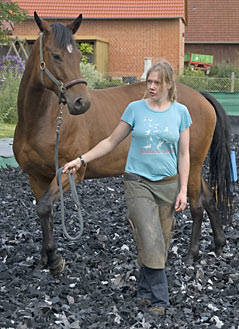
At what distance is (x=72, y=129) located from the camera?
16.3 ft

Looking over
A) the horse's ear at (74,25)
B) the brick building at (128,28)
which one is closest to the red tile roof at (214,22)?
the brick building at (128,28)

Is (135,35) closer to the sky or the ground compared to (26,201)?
closer to the sky

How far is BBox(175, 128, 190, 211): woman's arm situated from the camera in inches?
155

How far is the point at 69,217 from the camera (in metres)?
6.65

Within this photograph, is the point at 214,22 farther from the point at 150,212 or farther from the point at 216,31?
the point at 150,212

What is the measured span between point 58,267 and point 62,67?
162 cm

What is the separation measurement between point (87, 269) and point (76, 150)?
3.36 ft

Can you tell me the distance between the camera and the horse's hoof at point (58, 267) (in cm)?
471

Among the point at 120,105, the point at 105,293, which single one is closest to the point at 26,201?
the point at 120,105

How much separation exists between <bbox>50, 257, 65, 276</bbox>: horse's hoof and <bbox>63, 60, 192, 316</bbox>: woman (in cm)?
93

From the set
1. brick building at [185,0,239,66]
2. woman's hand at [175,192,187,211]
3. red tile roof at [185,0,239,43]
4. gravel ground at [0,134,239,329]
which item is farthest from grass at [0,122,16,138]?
red tile roof at [185,0,239,43]

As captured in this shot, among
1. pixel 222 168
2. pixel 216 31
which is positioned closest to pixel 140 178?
pixel 222 168

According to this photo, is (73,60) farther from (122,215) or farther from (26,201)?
(26,201)

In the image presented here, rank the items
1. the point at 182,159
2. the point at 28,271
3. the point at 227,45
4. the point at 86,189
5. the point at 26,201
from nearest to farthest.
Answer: the point at 182,159
the point at 28,271
the point at 26,201
the point at 86,189
the point at 227,45
